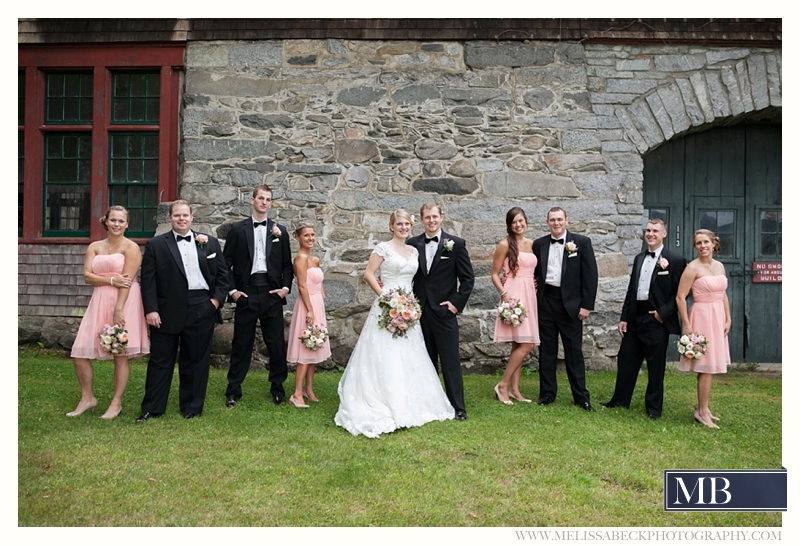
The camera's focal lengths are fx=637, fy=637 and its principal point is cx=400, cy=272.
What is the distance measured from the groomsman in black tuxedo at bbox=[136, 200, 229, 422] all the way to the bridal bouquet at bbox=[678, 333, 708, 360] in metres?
4.18

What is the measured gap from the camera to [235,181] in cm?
809

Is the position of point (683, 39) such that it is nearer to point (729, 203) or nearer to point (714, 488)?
point (729, 203)

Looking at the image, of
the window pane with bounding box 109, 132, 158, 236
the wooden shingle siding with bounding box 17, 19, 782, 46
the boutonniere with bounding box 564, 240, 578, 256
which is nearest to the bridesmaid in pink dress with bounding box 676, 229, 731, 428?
the boutonniere with bounding box 564, 240, 578, 256

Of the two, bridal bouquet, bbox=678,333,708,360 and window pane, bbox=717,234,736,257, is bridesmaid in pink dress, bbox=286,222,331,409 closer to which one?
bridal bouquet, bbox=678,333,708,360

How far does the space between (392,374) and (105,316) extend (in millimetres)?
2627

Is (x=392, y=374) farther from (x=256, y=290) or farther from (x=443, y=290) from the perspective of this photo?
(x=256, y=290)

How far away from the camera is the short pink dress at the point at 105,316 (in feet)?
18.6

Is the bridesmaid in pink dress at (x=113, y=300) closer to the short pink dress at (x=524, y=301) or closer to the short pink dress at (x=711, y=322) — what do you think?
the short pink dress at (x=524, y=301)

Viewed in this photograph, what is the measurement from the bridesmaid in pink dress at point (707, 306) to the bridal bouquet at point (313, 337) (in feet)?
10.8

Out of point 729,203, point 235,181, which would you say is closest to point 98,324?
point 235,181

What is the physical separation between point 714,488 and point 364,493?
7.35ft

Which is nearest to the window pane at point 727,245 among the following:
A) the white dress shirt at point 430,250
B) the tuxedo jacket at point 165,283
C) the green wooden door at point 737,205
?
the green wooden door at point 737,205

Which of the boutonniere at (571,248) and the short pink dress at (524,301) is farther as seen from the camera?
the short pink dress at (524,301)

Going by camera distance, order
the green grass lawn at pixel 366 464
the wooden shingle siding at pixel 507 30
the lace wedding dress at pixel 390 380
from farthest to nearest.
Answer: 1. the wooden shingle siding at pixel 507 30
2. the lace wedding dress at pixel 390 380
3. the green grass lawn at pixel 366 464
